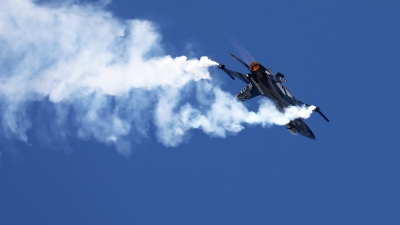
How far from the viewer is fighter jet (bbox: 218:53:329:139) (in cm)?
7175

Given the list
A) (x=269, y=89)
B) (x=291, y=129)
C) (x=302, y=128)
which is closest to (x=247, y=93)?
(x=269, y=89)

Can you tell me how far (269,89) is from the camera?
73.5 m

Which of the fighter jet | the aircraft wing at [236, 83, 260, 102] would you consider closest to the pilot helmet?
the fighter jet

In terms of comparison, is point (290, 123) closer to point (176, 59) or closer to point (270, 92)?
point (270, 92)

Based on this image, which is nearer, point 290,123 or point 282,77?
point 282,77

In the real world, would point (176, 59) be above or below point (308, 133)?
above

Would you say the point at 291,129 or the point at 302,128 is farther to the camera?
the point at 291,129

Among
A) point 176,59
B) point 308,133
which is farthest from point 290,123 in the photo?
point 176,59

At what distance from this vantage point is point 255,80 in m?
73.0

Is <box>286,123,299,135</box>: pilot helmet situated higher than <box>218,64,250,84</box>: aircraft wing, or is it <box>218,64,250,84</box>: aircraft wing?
<box>218,64,250,84</box>: aircraft wing

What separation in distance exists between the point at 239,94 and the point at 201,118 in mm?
4519

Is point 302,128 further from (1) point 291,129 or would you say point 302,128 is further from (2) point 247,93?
(2) point 247,93

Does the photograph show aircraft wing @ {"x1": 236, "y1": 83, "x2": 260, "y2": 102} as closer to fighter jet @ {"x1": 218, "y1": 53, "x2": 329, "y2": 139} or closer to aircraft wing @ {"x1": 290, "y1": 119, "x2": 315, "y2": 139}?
fighter jet @ {"x1": 218, "y1": 53, "x2": 329, "y2": 139}

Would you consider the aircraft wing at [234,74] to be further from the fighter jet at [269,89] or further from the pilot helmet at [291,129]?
the pilot helmet at [291,129]
